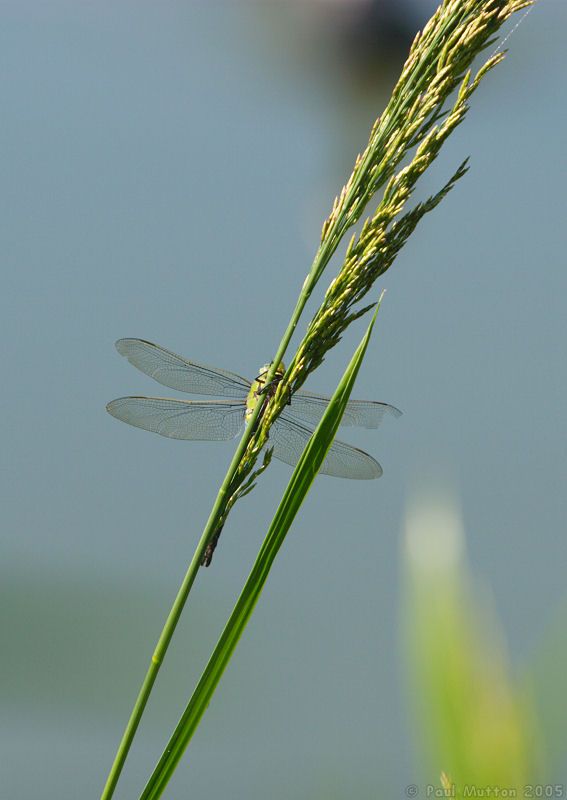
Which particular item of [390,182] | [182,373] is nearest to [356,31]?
[182,373]

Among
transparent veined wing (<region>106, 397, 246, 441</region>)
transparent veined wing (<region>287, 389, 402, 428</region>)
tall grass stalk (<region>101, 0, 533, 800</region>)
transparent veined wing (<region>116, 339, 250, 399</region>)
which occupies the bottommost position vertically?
tall grass stalk (<region>101, 0, 533, 800</region>)

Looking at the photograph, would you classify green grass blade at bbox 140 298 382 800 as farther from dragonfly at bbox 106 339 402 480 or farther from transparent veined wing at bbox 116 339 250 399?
transparent veined wing at bbox 116 339 250 399

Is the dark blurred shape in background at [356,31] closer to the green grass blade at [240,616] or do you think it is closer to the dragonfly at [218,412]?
the dragonfly at [218,412]

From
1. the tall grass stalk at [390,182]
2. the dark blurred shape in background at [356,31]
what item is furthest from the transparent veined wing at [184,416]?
the dark blurred shape in background at [356,31]

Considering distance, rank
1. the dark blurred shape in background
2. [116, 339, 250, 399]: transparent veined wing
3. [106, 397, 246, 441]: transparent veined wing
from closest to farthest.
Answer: [106, 397, 246, 441]: transparent veined wing
[116, 339, 250, 399]: transparent veined wing
the dark blurred shape in background

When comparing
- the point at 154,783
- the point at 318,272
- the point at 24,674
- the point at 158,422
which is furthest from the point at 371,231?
the point at 24,674

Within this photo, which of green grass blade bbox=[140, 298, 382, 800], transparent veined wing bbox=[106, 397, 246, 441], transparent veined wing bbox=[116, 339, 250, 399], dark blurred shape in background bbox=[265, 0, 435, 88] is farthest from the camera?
dark blurred shape in background bbox=[265, 0, 435, 88]

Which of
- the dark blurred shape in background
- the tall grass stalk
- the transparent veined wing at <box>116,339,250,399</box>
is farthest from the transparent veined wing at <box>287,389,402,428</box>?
the dark blurred shape in background

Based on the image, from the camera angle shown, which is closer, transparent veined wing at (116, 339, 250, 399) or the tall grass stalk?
the tall grass stalk

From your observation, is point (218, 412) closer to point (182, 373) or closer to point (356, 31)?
point (182, 373)

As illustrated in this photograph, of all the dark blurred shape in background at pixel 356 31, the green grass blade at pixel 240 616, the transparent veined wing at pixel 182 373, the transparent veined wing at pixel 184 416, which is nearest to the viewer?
the green grass blade at pixel 240 616
